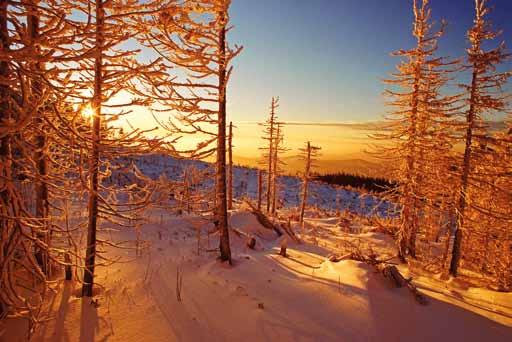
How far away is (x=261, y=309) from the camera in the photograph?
4.62 meters

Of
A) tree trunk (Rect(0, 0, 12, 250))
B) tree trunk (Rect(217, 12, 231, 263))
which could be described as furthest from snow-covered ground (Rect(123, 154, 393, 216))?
tree trunk (Rect(0, 0, 12, 250))

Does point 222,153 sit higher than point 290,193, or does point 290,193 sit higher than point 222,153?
point 222,153

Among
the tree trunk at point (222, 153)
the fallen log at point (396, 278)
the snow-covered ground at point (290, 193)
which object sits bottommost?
the snow-covered ground at point (290, 193)

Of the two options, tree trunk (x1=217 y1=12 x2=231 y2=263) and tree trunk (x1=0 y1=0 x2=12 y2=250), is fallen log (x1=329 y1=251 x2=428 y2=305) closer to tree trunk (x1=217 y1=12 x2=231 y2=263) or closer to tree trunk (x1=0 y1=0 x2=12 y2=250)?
tree trunk (x1=217 y1=12 x2=231 y2=263)

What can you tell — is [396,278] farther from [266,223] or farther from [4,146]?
[266,223]

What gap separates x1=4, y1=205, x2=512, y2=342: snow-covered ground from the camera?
396 cm

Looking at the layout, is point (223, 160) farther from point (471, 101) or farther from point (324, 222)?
point (324, 222)

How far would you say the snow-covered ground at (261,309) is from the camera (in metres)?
3.96

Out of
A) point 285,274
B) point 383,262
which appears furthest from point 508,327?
point 285,274

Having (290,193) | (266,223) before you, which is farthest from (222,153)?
(290,193)

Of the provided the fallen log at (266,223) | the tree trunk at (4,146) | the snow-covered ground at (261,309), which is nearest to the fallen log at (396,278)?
the snow-covered ground at (261,309)

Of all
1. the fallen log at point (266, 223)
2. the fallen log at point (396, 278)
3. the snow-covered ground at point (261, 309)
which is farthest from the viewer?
the fallen log at point (266, 223)

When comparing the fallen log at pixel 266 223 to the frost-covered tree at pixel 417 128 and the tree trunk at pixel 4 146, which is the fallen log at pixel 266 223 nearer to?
the frost-covered tree at pixel 417 128

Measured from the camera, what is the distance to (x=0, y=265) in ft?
8.18
